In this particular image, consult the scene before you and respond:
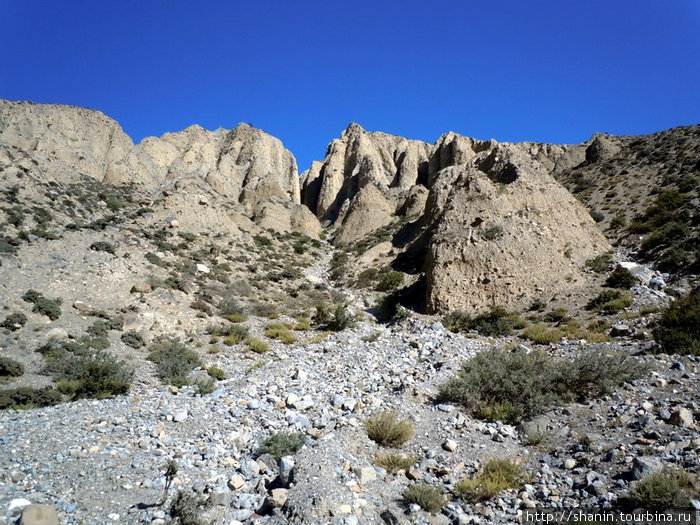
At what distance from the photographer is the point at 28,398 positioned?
872 centimetres

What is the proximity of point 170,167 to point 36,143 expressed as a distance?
43.0ft

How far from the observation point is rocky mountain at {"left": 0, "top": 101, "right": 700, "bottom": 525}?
5.38 meters

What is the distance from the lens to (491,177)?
2317 centimetres

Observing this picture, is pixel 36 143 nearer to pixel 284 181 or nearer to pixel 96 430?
pixel 284 181

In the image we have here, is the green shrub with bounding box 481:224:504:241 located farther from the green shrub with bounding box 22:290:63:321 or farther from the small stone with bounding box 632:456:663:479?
the green shrub with bounding box 22:290:63:321

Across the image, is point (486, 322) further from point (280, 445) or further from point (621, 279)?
point (280, 445)

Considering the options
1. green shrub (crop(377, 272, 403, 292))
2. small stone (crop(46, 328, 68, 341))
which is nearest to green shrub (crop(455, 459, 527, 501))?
small stone (crop(46, 328, 68, 341))

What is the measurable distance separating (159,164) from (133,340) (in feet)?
135

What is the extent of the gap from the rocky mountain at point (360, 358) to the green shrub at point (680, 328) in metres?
0.08

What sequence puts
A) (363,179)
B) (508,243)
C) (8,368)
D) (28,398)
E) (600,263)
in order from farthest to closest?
1. (363,179)
2. (508,243)
3. (600,263)
4. (8,368)
5. (28,398)

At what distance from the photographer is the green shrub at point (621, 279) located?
1499 cm

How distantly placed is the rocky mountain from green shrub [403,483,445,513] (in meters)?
0.03

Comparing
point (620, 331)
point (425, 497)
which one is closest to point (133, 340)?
point (425, 497)

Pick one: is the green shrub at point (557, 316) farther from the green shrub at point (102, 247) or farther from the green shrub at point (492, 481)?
the green shrub at point (102, 247)
